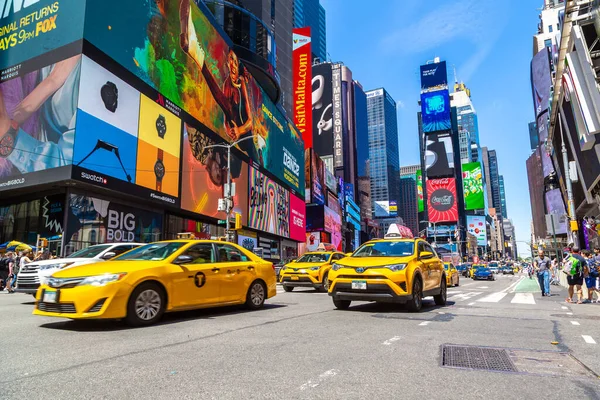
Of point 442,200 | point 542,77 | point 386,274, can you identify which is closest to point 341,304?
point 386,274

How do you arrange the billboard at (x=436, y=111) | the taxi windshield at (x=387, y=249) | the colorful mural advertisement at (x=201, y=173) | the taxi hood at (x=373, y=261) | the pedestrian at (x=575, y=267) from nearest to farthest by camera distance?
the taxi hood at (x=373, y=261) → the taxi windshield at (x=387, y=249) → the pedestrian at (x=575, y=267) → the colorful mural advertisement at (x=201, y=173) → the billboard at (x=436, y=111)

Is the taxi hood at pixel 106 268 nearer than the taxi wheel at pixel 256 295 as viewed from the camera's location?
Yes

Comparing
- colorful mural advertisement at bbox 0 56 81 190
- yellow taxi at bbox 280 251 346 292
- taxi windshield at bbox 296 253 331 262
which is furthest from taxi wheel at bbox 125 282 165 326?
colorful mural advertisement at bbox 0 56 81 190

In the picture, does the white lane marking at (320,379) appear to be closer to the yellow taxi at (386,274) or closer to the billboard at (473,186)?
the yellow taxi at (386,274)

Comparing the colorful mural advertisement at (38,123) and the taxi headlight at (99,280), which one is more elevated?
the colorful mural advertisement at (38,123)

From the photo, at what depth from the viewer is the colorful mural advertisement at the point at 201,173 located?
1255 inches

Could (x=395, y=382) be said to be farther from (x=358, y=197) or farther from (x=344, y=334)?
(x=358, y=197)

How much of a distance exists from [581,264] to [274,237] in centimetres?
4644

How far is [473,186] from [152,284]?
163487 mm

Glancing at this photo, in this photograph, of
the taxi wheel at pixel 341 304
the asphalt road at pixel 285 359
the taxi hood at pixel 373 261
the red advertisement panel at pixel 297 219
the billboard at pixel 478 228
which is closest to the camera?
the asphalt road at pixel 285 359

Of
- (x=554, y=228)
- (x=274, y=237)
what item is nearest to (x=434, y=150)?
(x=274, y=237)

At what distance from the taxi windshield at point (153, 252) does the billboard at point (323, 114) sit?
119438 mm

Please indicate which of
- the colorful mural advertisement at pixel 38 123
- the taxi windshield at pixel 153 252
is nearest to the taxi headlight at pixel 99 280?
the taxi windshield at pixel 153 252

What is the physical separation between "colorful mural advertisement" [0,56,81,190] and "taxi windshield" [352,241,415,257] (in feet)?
60.5
